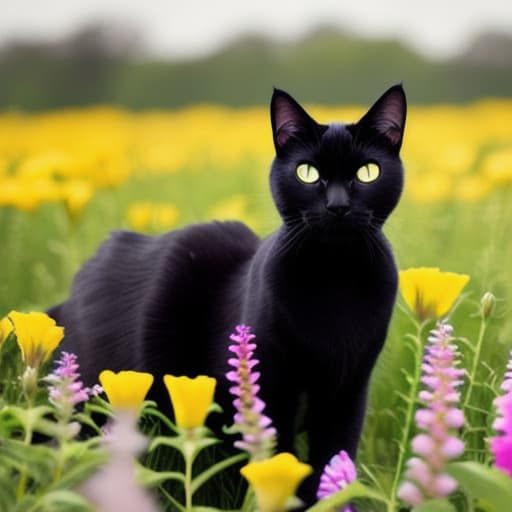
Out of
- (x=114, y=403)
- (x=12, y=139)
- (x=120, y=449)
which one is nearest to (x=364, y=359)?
(x=114, y=403)

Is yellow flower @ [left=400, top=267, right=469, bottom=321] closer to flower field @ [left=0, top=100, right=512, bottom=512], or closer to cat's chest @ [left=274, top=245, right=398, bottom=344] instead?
flower field @ [left=0, top=100, right=512, bottom=512]

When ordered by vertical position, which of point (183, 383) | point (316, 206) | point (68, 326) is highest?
point (316, 206)

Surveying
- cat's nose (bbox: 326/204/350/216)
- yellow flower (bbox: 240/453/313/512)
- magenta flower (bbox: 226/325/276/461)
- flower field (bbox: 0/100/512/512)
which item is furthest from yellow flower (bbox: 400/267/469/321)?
yellow flower (bbox: 240/453/313/512)

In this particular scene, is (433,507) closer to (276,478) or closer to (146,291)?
(276,478)

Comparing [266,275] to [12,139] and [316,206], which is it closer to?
[316,206]

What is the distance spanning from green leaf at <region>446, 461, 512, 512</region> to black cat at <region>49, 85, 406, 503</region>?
0.48 m

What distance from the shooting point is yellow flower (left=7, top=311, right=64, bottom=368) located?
839 millimetres

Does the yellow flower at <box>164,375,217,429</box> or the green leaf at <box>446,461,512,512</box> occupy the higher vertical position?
the yellow flower at <box>164,375,217,429</box>

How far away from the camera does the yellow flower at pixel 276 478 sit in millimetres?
540

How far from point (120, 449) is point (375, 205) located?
70cm

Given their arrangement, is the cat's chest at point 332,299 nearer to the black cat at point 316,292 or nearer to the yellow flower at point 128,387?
the black cat at point 316,292

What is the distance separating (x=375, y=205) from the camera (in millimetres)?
1118

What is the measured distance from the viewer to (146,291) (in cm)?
139

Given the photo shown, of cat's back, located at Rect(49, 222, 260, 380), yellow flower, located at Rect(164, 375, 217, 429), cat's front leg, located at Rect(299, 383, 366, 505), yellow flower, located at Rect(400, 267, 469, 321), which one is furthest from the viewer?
cat's back, located at Rect(49, 222, 260, 380)
